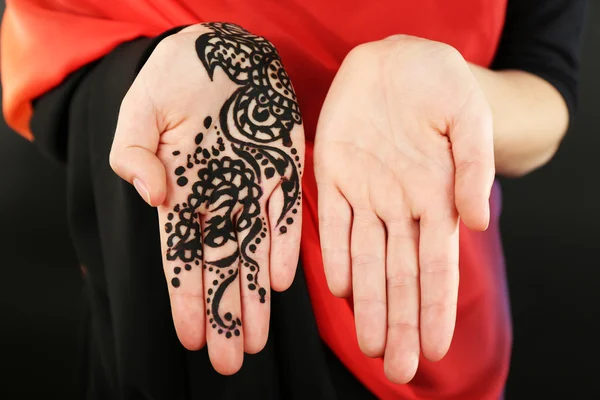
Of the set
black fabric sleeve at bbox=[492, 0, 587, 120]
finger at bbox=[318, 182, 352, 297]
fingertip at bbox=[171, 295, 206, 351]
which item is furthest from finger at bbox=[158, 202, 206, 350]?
black fabric sleeve at bbox=[492, 0, 587, 120]

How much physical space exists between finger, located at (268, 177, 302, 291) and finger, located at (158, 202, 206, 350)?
0.07 metres

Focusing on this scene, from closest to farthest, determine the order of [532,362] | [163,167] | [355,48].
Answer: [163,167] → [355,48] → [532,362]

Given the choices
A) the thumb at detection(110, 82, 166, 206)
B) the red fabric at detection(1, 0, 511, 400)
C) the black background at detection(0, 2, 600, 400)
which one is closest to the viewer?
the thumb at detection(110, 82, 166, 206)

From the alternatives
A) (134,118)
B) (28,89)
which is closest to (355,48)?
(134,118)

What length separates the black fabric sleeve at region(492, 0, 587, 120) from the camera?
65 centimetres

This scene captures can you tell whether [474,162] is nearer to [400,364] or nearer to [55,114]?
[400,364]

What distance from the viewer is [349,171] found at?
51 centimetres

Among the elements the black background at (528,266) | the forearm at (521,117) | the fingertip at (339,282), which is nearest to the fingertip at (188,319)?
the fingertip at (339,282)

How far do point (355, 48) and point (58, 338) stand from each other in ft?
2.70

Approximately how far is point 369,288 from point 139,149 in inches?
9.3

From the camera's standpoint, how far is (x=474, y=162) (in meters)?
0.45

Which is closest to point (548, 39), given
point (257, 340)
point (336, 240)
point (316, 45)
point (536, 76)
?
point (536, 76)

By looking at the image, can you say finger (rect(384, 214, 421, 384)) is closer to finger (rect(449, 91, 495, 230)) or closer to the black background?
finger (rect(449, 91, 495, 230))

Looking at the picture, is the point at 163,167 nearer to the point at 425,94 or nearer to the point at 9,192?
the point at 425,94
